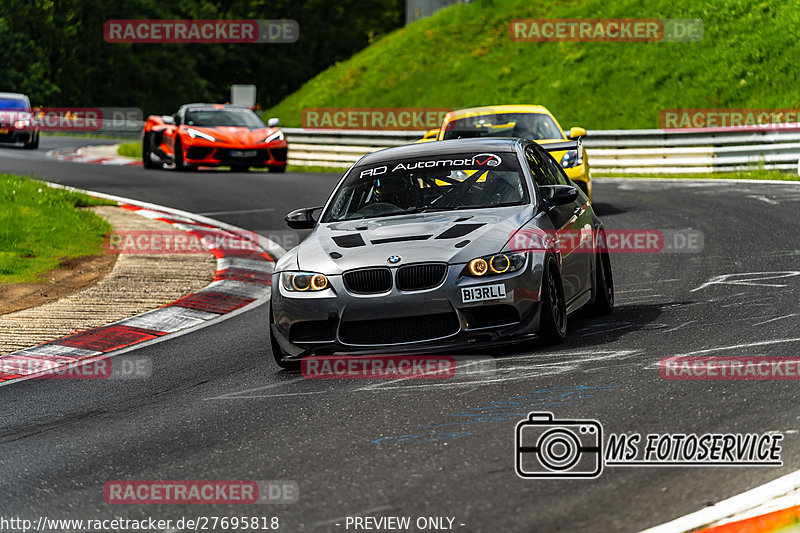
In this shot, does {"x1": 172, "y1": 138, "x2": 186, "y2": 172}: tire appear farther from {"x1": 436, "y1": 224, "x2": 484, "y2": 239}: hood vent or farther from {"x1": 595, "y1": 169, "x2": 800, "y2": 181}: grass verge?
{"x1": 436, "y1": 224, "x2": 484, "y2": 239}: hood vent

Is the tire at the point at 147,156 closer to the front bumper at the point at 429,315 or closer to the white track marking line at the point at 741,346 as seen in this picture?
the front bumper at the point at 429,315

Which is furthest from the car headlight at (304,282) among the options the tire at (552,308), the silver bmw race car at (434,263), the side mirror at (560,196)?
the side mirror at (560,196)

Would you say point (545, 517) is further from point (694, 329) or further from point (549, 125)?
point (549, 125)

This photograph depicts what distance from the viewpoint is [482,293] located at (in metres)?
7.53

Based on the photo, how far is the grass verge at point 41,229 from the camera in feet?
44.9

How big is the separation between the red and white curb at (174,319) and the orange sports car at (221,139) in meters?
9.48

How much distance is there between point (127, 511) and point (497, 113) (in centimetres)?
1205

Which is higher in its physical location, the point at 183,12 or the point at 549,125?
the point at 183,12

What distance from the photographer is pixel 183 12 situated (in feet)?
237

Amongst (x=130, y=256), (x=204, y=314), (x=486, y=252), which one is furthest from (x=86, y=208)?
(x=486, y=252)

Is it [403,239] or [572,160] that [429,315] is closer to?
[403,239]

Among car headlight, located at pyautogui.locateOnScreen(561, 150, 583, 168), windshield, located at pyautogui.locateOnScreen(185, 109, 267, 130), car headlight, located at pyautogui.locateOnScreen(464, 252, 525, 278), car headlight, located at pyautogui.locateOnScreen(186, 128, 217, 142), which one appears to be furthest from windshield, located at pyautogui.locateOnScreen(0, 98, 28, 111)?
car headlight, located at pyautogui.locateOnScreen(464, 252, 525, 278)

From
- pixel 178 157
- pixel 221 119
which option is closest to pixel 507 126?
pixel 221 119

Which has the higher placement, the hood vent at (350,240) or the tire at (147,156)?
the hood vent at (350,240)
